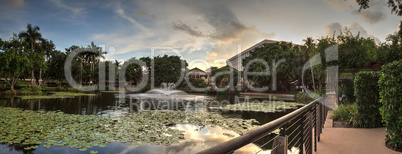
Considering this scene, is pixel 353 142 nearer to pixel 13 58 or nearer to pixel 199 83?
pixel 13 58

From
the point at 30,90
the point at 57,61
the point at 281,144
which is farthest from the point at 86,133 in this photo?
the point at 57,61

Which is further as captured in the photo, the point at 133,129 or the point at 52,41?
the point at 52,41

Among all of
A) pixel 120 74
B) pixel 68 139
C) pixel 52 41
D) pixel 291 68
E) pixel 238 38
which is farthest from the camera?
pixel 120 74

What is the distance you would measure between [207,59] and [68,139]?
126 feet

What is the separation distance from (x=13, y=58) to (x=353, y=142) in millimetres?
33086

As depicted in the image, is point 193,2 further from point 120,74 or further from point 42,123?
point 120,74

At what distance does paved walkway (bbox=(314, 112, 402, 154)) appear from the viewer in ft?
14.0

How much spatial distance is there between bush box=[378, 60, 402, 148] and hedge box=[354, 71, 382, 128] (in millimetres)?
2204

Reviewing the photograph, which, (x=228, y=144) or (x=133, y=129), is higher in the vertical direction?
(x=228, y=144)

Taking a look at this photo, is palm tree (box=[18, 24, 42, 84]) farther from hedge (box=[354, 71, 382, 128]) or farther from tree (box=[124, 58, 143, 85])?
hedge (box=[354, 71, 382, 128])

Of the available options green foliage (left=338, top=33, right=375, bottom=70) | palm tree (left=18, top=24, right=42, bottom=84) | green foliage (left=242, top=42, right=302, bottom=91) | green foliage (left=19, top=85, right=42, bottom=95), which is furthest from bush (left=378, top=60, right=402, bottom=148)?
palm tree (left=18, top=24, right=42, bottom=84)

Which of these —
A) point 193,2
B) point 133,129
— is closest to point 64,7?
point 193,2

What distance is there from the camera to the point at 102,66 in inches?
1932

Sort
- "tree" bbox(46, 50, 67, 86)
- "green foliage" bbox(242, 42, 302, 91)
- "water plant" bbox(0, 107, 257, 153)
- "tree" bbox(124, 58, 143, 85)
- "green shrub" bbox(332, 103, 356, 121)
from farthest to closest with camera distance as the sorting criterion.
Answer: "tree" bbox(124, 58, 143, 85) → "tree" bbox(46, 50, 67, 86) → "green foliage" bbox(242, 42, 302, 91) → "green shrub" bbox(332, 103, 356, 121) → "water plant" bbox(0, 107, 257, 153)
